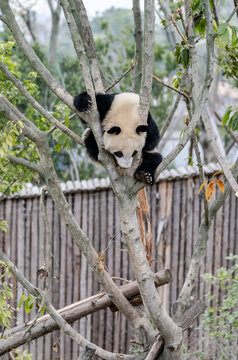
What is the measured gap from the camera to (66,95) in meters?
3.61

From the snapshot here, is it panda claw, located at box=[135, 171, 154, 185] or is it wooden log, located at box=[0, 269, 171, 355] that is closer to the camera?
panda claw, located at box=[135, 171, 154, 185]

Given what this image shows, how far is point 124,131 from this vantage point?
Result: 3969 millimetres

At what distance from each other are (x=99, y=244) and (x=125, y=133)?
9.77 ft

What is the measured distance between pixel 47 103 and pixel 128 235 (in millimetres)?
9001

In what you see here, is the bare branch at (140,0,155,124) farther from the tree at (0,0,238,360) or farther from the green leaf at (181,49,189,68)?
the green leaf at (181,49,189,68)

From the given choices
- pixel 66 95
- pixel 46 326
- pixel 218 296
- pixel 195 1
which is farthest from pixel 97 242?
pixel 195 1

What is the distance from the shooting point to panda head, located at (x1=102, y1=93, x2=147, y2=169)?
3854mm

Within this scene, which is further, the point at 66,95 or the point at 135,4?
the point at 135,4

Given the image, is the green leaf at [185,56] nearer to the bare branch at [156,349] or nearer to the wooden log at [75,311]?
the wooden log at [75,311]

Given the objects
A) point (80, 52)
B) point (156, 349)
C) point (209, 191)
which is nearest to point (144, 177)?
point (209, 191)

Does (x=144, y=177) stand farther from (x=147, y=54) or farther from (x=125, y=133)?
(x=147, y=54)

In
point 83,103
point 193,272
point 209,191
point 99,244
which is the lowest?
point 193,272

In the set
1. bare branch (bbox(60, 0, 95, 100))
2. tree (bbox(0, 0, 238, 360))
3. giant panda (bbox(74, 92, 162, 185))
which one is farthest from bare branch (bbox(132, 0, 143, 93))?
bare branch (bbox(60, 0, 95, 100))

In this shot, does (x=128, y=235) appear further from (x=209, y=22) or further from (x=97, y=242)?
(x=97, y=242)
